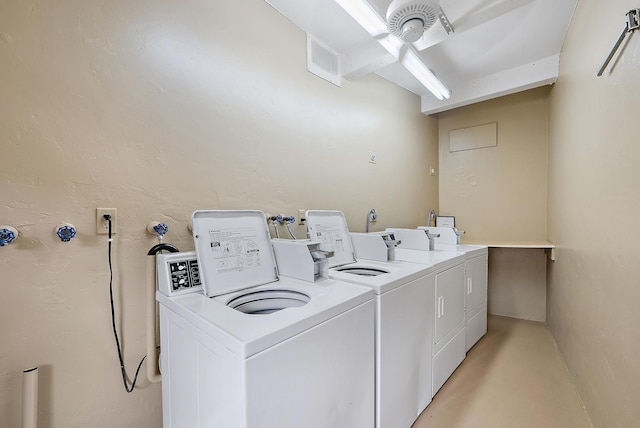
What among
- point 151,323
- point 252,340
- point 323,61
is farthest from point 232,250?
point 323,61

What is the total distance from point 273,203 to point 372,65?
59.3 inches

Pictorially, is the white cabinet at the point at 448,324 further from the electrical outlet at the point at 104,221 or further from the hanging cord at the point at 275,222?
the electrical outlet at the point at 104,221

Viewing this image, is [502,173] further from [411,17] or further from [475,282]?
[411,17]

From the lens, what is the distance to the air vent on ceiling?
7.36 ft

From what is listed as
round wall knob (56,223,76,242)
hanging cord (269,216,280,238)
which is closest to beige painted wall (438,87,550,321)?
hanging cord (269,216,280,238)

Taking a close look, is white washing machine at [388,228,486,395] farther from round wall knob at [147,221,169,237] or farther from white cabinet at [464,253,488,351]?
round wall knob at [147,221,169,237]

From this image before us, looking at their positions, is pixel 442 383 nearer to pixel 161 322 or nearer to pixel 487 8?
pixel 161 322

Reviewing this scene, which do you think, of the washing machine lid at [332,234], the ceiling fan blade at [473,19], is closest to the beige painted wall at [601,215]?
the ceiling fan blade at [473,19]

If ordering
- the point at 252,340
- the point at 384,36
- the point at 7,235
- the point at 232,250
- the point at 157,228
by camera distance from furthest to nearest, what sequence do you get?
the point at 384,36 < the point at 232,250 < the point at 157,228 < the point at 7,235 < the point at 252,340

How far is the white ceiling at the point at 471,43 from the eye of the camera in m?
1.94

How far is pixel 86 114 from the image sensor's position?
1.20 meters

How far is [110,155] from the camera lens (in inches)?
49.8

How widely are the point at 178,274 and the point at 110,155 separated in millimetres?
635

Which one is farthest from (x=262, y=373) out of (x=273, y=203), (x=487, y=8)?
(x=487, y=8)
